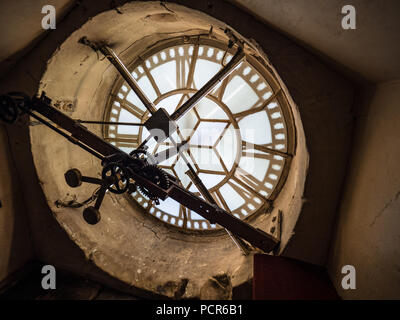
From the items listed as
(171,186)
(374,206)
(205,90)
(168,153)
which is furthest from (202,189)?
(374,206)

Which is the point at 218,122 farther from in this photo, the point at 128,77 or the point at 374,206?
the point at 374,206

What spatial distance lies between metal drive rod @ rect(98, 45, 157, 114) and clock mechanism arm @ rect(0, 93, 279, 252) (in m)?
0.70

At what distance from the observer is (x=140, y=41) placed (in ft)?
11.7

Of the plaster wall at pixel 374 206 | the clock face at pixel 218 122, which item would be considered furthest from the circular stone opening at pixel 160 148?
the plaster wall at pixel 374 206

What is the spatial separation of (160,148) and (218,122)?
0.97m

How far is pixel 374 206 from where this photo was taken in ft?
5.90

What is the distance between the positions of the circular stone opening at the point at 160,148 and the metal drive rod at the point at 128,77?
0.46 ft

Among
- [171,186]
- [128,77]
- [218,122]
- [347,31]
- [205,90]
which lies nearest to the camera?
[347,31]

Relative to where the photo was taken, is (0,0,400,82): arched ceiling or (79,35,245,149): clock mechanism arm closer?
(0,0,400,82): arched ceiling

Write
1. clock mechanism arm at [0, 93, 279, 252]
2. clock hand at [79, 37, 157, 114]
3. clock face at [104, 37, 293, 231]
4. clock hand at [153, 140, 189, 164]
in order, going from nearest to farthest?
clock mechanism arm at [0, 93, 279, 252], clock hand at [79, 37, 157, 114], clock hand at [153, 140, 189, 164], clock face at [104, 37, 293, 231]

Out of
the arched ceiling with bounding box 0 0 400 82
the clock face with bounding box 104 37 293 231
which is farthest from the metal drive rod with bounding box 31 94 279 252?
the clock face with bounding box 104 37 293 231

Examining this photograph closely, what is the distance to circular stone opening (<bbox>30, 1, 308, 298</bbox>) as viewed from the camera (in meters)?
2.81

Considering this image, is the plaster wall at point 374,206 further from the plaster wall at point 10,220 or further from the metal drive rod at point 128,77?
the plaster wall at point 10,220

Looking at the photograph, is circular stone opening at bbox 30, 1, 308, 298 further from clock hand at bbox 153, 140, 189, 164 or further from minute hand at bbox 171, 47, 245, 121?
clock hand at bbox 153, 140, 189, 164
